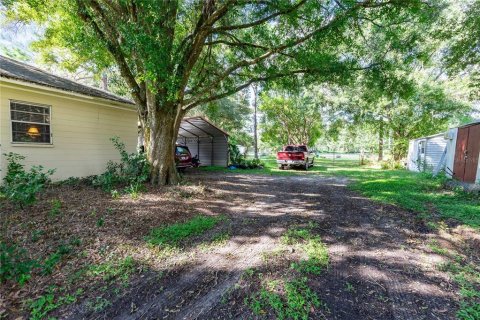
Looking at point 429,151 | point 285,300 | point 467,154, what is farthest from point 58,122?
point 429,151

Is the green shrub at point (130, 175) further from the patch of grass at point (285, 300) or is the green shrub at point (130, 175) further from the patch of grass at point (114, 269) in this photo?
the patch of grass at point (285, 300)

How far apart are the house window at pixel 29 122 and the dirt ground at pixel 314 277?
4534mm

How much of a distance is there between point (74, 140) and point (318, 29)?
897cm

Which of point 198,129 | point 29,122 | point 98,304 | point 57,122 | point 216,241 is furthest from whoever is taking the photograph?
point 198,129

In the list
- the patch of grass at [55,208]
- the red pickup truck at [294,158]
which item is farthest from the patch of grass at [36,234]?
the red pickup truck at [294,158]

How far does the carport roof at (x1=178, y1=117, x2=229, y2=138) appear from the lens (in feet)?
48.7

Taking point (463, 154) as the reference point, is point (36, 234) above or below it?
below

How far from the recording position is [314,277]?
278 centimetres

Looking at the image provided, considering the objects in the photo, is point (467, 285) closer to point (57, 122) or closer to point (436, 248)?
point (436, 248)

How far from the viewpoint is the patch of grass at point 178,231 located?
3.78 meters

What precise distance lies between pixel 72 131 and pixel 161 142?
11.1 ft

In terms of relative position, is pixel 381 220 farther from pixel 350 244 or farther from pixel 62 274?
pixel 62 274

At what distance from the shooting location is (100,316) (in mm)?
2203

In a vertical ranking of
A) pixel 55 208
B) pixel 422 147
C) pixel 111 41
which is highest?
pixel 111 41
